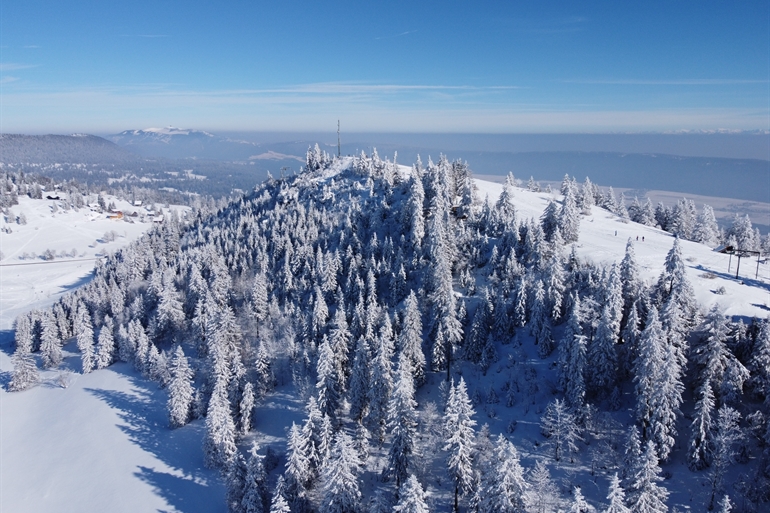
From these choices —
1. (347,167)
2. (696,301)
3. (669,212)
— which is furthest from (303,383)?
(669,212)

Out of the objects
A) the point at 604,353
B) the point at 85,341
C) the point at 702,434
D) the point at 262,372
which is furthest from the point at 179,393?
the point at 702,434

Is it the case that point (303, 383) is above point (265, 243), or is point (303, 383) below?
below

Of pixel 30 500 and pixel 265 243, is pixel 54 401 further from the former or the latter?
pixel 265 243

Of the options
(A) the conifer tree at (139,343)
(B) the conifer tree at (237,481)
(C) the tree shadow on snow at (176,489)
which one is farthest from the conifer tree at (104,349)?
(B) the conifer tree at (237,481)

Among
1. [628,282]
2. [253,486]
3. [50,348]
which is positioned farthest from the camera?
[50,348]

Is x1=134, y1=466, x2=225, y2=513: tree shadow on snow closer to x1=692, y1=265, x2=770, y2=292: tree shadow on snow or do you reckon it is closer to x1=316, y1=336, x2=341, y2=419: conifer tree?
x1=316, y1=336, x2=341, y2=419: conifer tree

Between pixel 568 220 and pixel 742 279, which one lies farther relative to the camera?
pixel 568 220

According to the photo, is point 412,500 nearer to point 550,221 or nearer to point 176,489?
point 176,489
